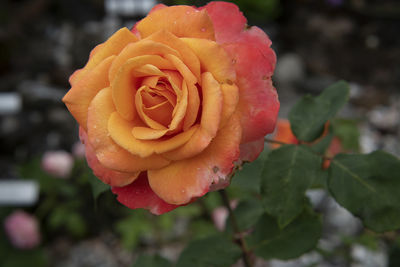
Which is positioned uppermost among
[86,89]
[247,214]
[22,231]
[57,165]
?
[86,89]

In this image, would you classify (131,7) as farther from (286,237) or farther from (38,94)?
(286,237)

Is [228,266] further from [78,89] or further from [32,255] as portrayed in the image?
[32,255]

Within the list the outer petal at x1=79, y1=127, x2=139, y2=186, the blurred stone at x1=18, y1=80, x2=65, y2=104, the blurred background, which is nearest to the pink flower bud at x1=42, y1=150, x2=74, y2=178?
the blurred background

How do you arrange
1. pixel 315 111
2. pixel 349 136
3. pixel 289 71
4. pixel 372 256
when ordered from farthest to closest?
1. pixel 289 71
2. pixel 372 256
3. pixel 349 136
4. pixel 315 111

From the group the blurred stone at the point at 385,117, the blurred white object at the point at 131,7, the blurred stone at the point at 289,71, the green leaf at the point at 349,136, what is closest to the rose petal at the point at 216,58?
the green leaf at the point at 349,136

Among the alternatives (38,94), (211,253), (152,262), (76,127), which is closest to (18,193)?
(76,127)

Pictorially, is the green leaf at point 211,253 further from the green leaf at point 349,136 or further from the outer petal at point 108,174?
the green leaf at point 349,136

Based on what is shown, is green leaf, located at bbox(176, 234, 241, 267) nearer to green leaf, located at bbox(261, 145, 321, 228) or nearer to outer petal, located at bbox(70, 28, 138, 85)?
green leaf, located at bbox(261, 145, 321, 228)
